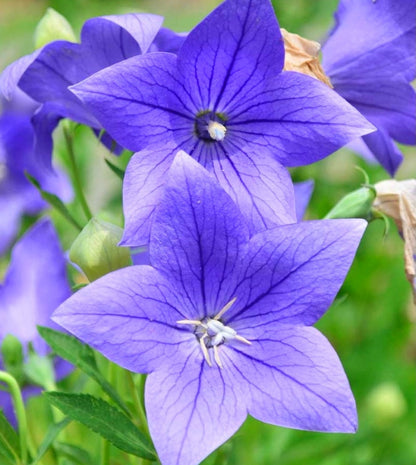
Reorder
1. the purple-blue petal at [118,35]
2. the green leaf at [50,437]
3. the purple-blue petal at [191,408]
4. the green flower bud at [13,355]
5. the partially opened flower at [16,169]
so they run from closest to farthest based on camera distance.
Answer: the purple-blue petal at [191,408] → the purple-blue petal at [118,35] → the green leaf at [50,437] → the green flower bud at [13,355] → the partially opened flower at [16,169]

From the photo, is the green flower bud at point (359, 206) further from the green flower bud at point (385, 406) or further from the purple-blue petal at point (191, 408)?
the green flower bud at point (385, 406)

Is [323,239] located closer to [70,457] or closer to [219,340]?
[219,340]

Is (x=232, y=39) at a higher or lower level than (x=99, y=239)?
higher

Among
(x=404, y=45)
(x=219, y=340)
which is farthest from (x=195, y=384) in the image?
(x=404, y=45)

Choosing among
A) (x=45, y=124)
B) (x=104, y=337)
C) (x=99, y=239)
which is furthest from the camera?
(x=45, y=124)

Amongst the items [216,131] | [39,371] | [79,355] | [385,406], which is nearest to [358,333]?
[385,406]

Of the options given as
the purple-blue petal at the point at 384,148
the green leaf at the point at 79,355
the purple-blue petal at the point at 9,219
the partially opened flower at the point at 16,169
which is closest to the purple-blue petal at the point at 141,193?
the green leaf at the point at 79,355

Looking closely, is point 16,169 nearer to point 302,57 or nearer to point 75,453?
point 75,453
